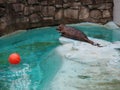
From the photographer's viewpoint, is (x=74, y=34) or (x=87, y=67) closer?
(x=87, y=67)

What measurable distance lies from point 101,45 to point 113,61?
40.8 inches

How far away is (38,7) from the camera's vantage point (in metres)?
10.8

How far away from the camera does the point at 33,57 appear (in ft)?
23.9

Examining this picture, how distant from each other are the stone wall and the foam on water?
11.1 ft

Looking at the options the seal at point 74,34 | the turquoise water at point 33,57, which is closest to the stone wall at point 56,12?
the turquoise water at point 33,57

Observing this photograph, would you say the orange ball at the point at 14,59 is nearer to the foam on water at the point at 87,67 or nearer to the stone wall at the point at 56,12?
the foam on water at the point at 87,67

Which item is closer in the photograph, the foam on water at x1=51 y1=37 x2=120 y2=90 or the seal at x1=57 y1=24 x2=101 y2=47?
the foam on water at x1=51 y1=37 x2=120 y2=90

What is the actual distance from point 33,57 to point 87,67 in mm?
2090

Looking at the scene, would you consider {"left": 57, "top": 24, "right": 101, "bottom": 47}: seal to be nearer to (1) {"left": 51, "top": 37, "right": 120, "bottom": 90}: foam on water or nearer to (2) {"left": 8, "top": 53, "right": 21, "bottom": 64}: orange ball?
(1) {"left": 51, "top": 37, "right": 120, "bottom": 90}: foam on water

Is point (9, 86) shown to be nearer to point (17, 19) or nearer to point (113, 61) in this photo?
point (113, 61)

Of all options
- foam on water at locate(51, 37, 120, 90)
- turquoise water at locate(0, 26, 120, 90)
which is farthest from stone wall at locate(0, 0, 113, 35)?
foam on water at locate(51, 37, 120, 90)

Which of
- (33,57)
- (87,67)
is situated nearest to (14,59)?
(33,57)

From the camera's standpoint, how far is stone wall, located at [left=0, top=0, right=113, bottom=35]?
10.2 metres

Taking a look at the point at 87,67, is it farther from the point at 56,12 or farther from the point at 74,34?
the point at 56,12
